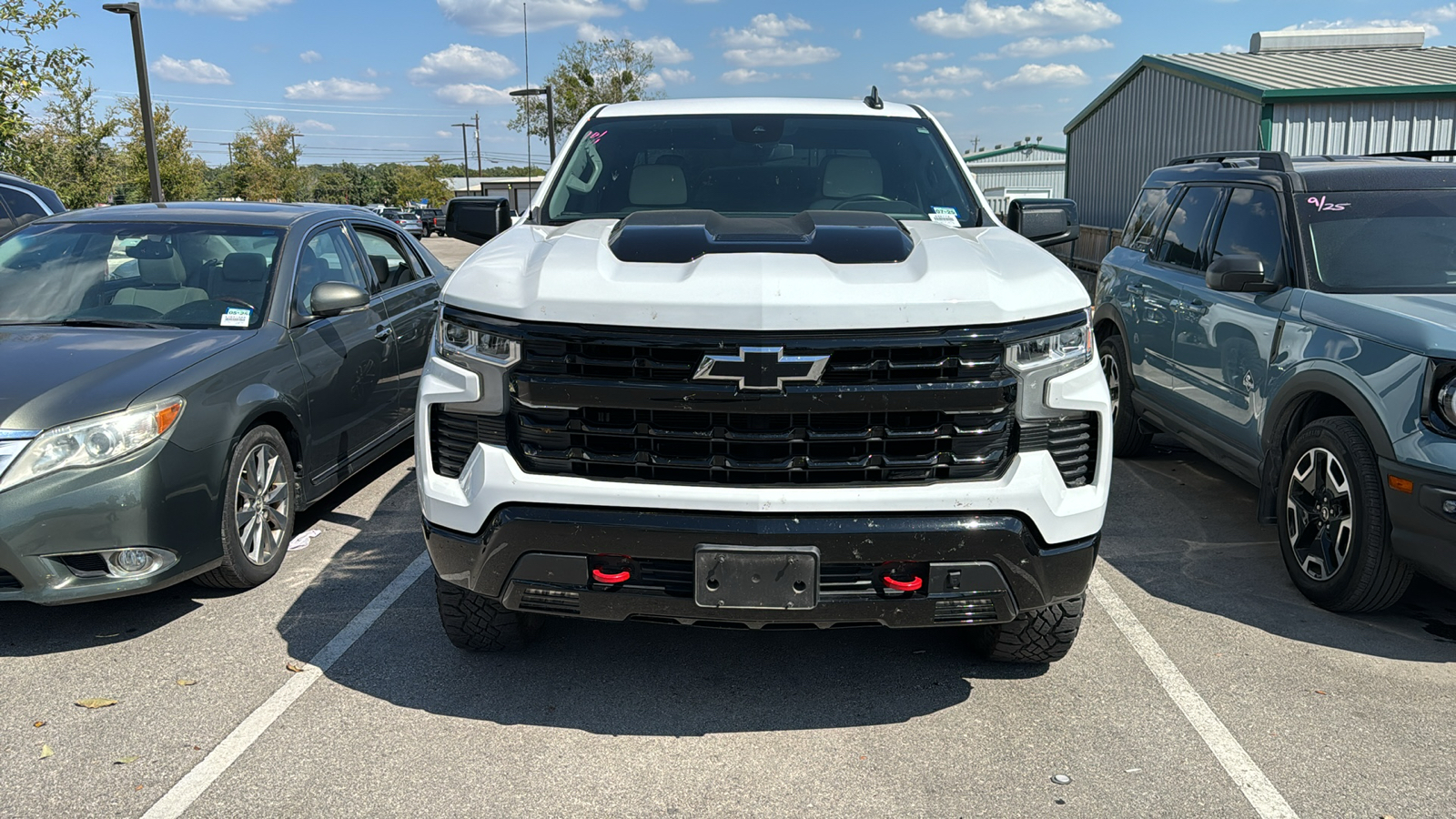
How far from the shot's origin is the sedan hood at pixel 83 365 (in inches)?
156

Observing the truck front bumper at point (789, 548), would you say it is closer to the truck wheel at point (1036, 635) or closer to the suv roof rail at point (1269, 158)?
the truck wheel at point (1036, 635)

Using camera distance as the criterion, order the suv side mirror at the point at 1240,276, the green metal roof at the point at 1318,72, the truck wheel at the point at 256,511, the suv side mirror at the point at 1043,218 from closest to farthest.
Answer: the truck wheel at the point at 256,511, the suv side mirror at the point at 1043,218, the suv side mirror at the point at 1240,276, the green metal roof at the point at 1318,72

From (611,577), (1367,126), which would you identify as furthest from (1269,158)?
(1367,126)

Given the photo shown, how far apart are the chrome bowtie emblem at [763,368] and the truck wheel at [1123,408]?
4567 millimetres

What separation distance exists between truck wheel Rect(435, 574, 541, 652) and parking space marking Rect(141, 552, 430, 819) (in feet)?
1.70

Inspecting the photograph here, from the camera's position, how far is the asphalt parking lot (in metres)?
3.11

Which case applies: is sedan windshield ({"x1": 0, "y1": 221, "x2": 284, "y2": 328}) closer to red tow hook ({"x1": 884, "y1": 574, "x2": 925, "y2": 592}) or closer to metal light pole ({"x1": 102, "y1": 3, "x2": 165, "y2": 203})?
red tow hook ({"x1": 884, "y1": 574, "x2": 925, "y2": 592})

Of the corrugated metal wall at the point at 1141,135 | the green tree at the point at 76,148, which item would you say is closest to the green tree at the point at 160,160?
the green tree at the point at 76,148

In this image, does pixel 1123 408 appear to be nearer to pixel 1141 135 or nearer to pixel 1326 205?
pixel 1326 205

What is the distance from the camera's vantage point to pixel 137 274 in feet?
17.3

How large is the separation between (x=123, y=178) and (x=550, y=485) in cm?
3332

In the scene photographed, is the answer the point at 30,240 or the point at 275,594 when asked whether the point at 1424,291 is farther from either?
the point at 30,240

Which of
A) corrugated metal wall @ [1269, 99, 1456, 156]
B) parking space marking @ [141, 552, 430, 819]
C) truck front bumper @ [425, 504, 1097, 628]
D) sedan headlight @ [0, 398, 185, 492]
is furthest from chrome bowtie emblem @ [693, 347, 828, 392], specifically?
corrugated metal wall @ [1269, 99, 1456, 156]

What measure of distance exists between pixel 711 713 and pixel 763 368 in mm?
1277
